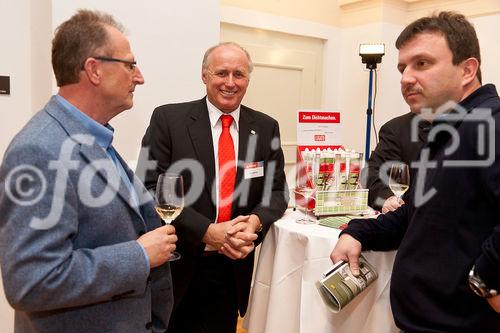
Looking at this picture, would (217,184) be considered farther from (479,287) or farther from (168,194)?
(479,287)

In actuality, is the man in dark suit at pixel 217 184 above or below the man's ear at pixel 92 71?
below

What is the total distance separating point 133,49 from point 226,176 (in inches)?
50.0

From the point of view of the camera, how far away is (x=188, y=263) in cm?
184

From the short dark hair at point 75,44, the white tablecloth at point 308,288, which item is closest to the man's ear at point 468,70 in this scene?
the white tablecloth at point 308,288

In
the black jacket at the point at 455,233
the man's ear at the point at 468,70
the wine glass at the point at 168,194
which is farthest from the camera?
the wine glass at the point at 168,194

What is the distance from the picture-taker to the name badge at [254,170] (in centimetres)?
193

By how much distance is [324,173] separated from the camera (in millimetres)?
1923

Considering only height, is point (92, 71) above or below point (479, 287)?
above

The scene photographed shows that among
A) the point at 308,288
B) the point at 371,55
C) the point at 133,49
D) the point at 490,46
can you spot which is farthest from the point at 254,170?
the point at 490,46

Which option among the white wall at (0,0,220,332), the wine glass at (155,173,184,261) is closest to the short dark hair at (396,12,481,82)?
the wine glass at (155,173,184,261)

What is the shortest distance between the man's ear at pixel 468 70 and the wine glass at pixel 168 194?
907 mm

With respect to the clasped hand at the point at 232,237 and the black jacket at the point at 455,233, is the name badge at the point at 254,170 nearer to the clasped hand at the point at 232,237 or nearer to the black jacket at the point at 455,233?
the clasped hand at the point at 232,237

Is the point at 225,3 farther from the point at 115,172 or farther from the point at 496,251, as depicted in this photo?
the point at 496,251

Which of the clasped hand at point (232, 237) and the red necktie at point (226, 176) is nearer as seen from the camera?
the clasped hand at point (232, 237)
